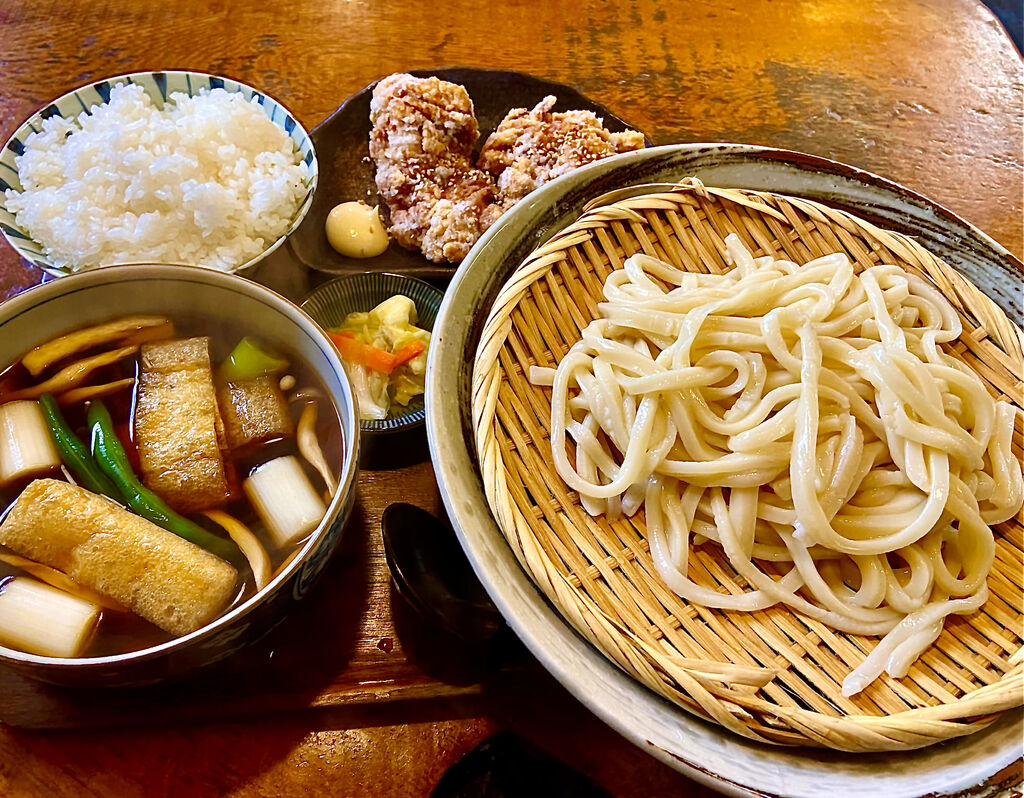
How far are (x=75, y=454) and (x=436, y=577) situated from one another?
66 centimetres

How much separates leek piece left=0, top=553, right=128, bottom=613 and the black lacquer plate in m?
0.95

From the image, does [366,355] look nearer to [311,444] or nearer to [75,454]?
[311,444]

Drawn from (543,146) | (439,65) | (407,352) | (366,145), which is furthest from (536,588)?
(439,65)

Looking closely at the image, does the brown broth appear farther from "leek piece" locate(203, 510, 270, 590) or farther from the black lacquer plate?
the black lacquer plate

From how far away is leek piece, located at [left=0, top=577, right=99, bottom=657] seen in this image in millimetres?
1066

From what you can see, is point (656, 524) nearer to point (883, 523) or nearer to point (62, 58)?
point (883, 523)

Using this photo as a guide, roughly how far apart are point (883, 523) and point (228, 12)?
2447mm

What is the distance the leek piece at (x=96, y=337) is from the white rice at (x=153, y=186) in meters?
0.32

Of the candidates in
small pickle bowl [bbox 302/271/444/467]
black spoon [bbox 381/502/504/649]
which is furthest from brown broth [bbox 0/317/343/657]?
small pickle bowl [bbox 302/271/444/467]

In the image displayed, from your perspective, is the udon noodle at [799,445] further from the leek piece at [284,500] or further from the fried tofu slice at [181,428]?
the fried tofu slice at [181,428]

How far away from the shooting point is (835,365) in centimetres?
144

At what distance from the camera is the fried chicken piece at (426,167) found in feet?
6.32

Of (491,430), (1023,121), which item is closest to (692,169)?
(491,430)

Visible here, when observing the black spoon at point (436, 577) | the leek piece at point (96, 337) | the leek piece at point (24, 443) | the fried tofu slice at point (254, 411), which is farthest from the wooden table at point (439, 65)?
the leek piece at point (96, 337)
